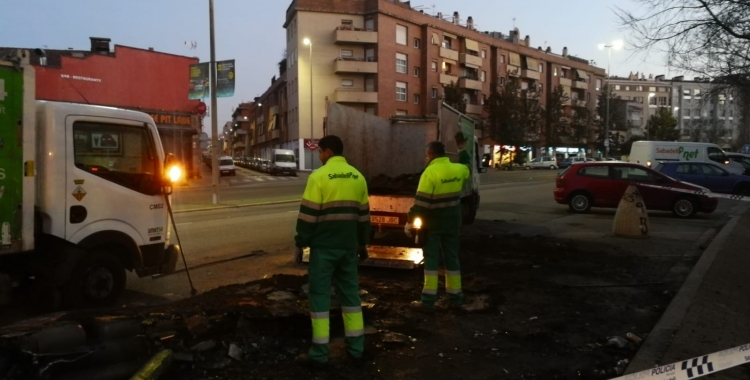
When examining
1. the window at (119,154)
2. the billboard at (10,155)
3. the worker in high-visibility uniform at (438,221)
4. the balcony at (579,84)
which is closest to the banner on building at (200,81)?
the window at (119,154)

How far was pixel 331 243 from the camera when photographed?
4.70 metres

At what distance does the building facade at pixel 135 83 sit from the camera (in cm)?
3209

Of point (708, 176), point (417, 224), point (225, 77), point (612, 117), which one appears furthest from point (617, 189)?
point (612, 117)

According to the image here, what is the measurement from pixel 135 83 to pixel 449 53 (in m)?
37.8

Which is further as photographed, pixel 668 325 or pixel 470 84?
pixel 470 84

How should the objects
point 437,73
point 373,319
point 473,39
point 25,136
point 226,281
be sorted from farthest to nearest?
point 473,39 → point 437,73 → point 226,281 → point 373,319 → point 25,136

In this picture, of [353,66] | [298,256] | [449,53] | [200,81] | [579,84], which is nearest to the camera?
[298,256]

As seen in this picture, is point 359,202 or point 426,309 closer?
point 359,202

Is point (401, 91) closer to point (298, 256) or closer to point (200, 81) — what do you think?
point (200, 81)

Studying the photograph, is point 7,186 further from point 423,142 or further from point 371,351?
point 423,142

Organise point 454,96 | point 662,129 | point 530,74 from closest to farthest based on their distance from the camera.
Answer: point 454,96 < point 662,129 < point 530,74

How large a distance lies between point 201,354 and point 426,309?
8.44 feet

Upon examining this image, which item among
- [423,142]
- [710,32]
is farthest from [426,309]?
[710,32]

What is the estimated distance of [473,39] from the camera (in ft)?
229
